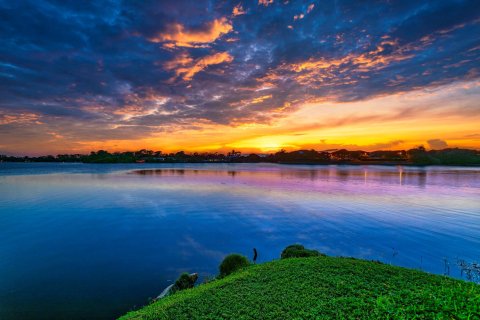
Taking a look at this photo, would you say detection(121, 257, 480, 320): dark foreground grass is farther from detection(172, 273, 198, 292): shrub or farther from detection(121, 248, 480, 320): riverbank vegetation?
detection(172, 273, 198, 292): shrub

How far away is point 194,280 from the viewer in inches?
491

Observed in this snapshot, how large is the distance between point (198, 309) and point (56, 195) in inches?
1810

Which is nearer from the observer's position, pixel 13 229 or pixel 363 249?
pixel 363 249

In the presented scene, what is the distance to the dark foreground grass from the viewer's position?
225 inches

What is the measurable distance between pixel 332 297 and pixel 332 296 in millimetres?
76

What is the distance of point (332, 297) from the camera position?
268 inches

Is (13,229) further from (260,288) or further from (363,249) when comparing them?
(363,249)

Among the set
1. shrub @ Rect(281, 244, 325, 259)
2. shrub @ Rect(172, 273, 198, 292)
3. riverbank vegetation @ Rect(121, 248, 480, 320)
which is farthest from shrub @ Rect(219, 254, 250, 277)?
riverbank vegetation @ Rect(121, 248, 480, 320)

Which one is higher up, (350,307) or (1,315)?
(350,307)

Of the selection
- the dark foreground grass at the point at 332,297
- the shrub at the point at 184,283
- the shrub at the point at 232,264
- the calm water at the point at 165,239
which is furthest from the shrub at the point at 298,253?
the shrub at the point at 184,283

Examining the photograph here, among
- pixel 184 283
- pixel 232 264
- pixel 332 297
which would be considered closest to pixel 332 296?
pixel 332 297

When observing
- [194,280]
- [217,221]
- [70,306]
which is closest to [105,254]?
[70,306]

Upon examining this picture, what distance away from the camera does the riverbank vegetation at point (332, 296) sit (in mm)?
5707

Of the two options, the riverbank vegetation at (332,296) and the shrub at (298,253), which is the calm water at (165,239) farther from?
the riverbank vegetation at (332,296)
